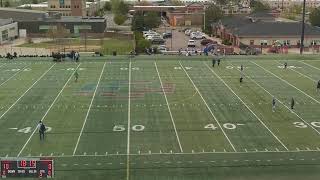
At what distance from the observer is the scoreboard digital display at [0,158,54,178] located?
1502 cm

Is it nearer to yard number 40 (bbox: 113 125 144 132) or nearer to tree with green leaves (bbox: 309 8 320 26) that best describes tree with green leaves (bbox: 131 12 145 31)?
tree with green leaves (bbox: 309 8 320 26)

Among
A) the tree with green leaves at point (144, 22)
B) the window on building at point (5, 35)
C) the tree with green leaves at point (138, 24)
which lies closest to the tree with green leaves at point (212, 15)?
the tree with green leaves at point (144, 22)

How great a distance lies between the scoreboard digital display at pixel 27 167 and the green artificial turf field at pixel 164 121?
136 inches

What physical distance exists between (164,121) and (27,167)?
1169 cm

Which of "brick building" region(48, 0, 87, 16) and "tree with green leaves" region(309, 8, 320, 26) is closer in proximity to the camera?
"tree with green leaves" region(309, 8, 320, 26)

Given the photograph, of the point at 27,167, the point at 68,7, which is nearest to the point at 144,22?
the point at 68,7

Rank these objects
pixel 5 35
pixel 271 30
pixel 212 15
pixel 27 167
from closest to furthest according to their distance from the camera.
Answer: pixel 27 167, pixel 271 30, pixel 5 35, pixel 212 15

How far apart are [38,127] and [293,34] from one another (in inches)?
1795

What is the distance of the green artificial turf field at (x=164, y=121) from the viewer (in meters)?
19.8

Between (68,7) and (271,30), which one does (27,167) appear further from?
(68,7)

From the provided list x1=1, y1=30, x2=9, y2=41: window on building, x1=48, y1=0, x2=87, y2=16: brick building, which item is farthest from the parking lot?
x1=1, y1=30, x2=9, y2=41: window on building

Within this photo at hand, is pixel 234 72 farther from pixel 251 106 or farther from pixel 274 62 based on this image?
pixel 251 106

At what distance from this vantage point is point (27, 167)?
15023 mm

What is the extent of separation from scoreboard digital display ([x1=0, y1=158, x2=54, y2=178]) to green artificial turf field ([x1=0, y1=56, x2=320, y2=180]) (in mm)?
3454
